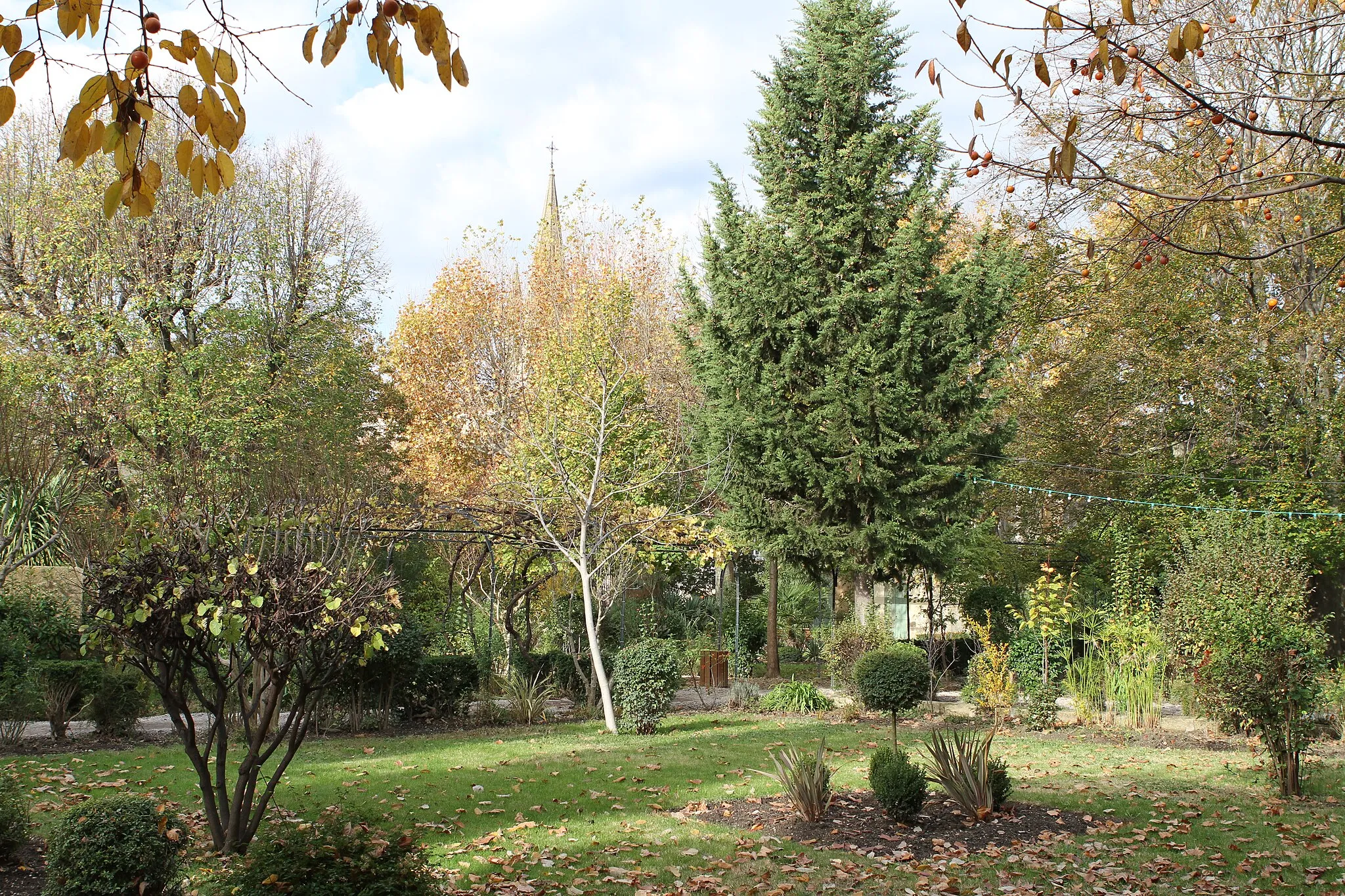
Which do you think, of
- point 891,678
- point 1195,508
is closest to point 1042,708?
point 891,678

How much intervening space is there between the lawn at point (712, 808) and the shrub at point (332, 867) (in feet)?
2.39

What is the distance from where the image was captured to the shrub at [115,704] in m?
10.6

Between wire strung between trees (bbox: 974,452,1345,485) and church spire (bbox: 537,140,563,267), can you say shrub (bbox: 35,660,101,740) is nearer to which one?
wire strung between trees (bbox: 974,452,1345,485)

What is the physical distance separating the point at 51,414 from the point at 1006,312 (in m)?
15.3

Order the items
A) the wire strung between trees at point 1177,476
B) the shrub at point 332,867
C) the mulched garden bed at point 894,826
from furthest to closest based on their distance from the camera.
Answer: the wire strung between trees at point 1177,476 → the mulched garden bed at point 894,826 → the shrub at point 332,867

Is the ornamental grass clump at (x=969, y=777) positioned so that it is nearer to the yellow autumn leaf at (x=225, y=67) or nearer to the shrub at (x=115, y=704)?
the yellow autumn leaf at (x=225, y=67)

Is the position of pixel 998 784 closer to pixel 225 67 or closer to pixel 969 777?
pixel 969 777

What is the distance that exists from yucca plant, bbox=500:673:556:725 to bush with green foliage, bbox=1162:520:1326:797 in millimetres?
7590

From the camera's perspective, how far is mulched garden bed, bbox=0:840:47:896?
4.99 metres

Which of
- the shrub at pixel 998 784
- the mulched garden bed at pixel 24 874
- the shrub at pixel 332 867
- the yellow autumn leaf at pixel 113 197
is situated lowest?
the mulched garden bed at pixel 24 874

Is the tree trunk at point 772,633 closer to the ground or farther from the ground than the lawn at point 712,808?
farther from the ground

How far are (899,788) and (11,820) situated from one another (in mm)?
5412

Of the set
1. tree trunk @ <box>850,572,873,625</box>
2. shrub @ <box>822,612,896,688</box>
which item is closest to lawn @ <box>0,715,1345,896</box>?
shrub @ <box>822,612,896,688</box>

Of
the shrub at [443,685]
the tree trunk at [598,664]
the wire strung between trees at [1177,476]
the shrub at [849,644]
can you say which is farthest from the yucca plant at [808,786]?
the wire strung between trees at [1177,476]
